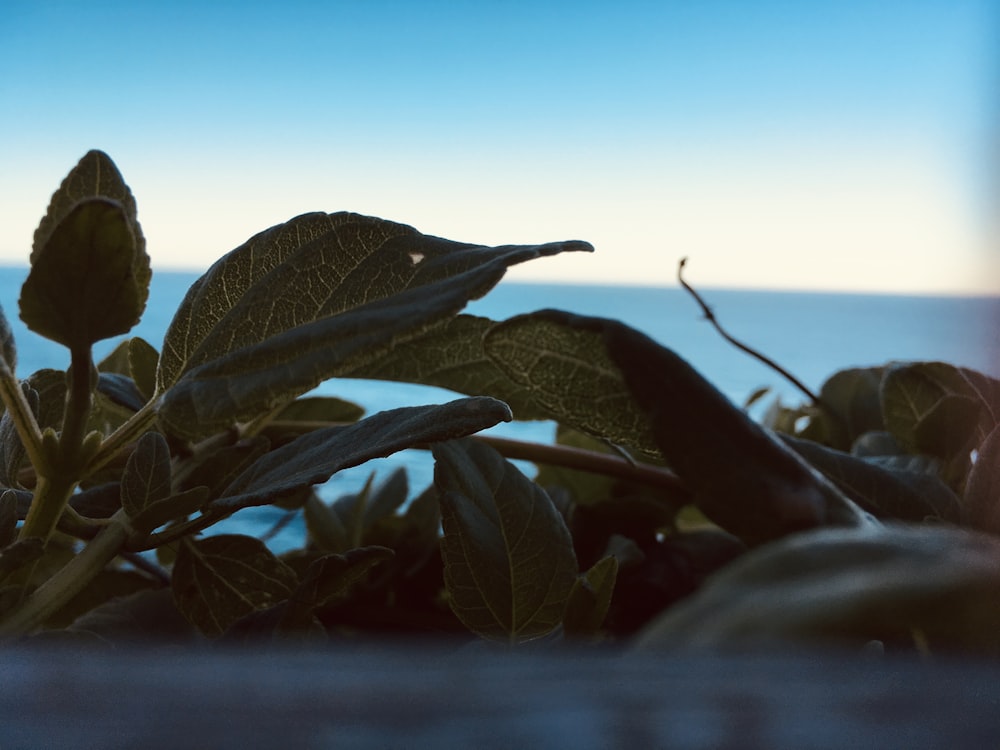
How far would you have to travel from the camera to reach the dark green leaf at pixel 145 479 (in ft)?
0.43

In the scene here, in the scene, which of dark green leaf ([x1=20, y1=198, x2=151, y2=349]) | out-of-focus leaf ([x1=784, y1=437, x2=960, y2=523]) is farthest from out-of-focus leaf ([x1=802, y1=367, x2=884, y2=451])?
dark green leaf ([x1=20, y1=198, x2=151, y2=349])

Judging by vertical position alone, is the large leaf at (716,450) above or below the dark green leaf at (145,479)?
above

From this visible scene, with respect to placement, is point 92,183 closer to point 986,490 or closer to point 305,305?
point 305,305

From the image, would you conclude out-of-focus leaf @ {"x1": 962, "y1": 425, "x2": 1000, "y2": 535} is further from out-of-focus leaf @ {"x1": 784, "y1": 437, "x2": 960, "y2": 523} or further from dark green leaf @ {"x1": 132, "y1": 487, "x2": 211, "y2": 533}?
dark green leaf @ {"x1": 132, "y1": 487, "x2": 211, "y2": 533}

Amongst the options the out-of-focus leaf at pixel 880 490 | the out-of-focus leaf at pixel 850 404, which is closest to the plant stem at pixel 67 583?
the out-of-focus leaf at pixel 880 490

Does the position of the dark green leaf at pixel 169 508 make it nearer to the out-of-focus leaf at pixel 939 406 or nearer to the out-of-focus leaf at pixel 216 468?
the out-of-focus leaf at pixel 216 468

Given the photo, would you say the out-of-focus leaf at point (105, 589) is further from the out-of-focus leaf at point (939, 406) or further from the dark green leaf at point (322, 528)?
the out-of-focus leaf at point (939, 406)

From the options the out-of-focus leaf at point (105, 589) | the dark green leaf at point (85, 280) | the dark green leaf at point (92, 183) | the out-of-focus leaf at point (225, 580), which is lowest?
the out-of-focus leaf at point (105, 589)

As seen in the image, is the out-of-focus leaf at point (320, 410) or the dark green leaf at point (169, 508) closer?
the dark green leaf at point (169, 508)

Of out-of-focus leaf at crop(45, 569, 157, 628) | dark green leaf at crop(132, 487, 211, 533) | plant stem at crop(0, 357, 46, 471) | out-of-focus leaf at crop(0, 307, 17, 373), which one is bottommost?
out-of-focus leaf at crop(45, 569, 157, 628)

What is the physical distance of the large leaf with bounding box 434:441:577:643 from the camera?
0.46 feet

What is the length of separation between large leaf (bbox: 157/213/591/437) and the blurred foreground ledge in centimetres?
4

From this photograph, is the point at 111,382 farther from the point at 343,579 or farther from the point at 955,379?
the point at 955,379

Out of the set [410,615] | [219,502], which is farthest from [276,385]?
[410,615]
